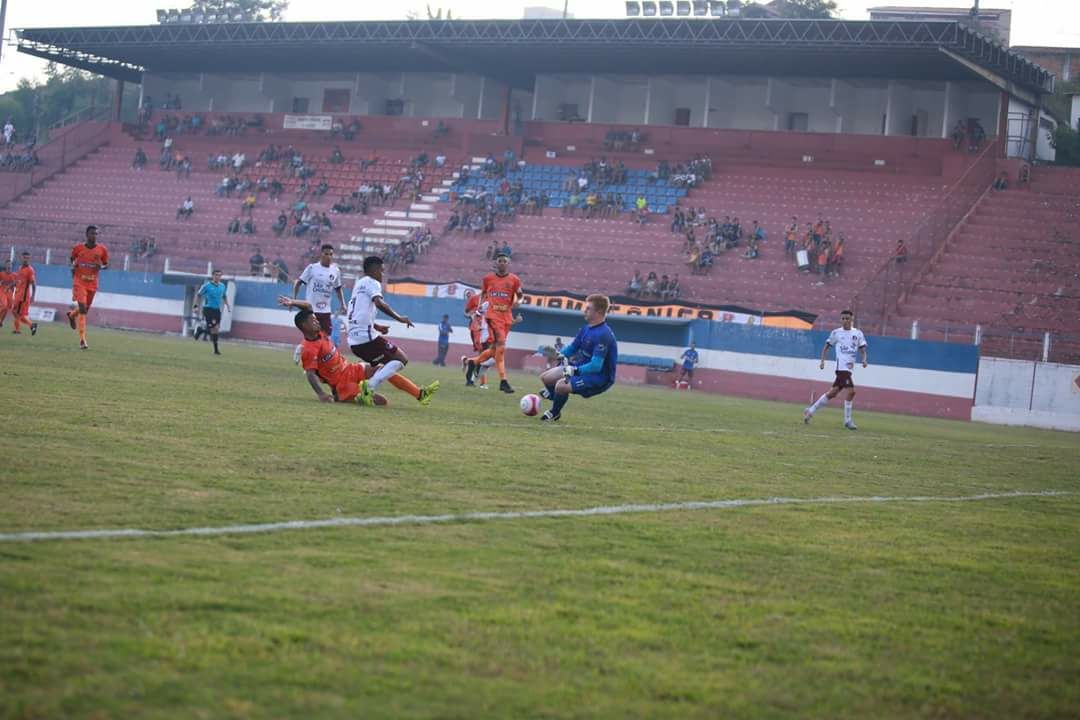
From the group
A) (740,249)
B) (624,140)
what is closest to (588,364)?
(740,249)

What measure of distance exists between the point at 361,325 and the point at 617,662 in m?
11.8

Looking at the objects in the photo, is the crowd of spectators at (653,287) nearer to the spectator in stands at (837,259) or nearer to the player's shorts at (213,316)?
the spectator in stands at (837,259)

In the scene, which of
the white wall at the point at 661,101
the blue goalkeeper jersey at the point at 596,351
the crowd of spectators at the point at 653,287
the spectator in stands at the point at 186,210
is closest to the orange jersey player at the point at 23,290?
the blue goalkeeper jersey at the point at 596,351

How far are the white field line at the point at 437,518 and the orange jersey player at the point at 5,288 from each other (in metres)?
22.4

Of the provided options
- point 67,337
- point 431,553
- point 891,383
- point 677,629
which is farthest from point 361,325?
point 891,383

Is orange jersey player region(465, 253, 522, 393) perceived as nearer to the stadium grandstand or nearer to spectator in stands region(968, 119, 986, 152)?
the stadium grandstand

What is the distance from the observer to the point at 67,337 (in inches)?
1106

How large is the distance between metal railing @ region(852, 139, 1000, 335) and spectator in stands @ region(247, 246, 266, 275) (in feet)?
69.0

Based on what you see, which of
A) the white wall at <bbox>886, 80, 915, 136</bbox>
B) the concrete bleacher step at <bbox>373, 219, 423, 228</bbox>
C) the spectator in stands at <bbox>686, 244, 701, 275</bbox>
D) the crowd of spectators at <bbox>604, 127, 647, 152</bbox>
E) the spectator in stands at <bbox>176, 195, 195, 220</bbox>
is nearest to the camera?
the spectator in stands at <bbox>686, 244, 701, 275</bbox>

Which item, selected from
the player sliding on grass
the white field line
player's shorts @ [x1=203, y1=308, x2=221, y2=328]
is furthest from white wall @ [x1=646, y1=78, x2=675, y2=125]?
the white field line

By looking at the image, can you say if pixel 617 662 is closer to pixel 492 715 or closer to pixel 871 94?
pixel 492 715

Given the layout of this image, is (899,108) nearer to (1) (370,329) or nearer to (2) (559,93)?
(2) (559,93)

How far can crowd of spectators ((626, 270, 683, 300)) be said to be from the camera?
135 feet

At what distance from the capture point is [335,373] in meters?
15.5
